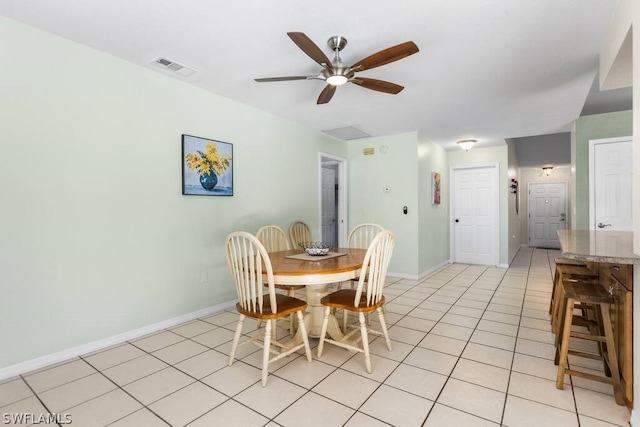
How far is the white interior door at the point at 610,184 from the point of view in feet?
12.4

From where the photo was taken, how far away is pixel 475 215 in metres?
6.06

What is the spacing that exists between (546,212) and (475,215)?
4.50 metres

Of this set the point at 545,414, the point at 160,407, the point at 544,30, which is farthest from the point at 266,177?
the point at 545,414

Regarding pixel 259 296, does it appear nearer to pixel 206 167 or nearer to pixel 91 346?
pixel 91 346

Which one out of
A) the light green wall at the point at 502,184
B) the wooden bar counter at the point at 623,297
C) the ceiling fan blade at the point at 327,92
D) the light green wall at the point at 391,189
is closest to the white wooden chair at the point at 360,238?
the light green wall at the point at 391,189

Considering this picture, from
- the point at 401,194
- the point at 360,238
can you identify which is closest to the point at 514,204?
the point at 401,194

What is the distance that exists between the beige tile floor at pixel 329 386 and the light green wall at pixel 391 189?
208cm

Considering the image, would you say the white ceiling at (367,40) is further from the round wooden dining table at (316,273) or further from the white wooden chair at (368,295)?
the round wooden dining table at (316,273)

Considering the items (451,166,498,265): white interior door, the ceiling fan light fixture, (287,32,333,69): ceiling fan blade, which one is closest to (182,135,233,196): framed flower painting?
the ceiling fan light fixture

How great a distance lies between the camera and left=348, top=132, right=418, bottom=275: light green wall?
4805 mm

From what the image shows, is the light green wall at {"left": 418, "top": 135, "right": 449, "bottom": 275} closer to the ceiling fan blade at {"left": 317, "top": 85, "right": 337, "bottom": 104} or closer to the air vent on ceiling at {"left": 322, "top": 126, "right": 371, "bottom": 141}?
the air vent on ceiling at {"left": 322, "top": 126, "right": 371, "bottom": 141}

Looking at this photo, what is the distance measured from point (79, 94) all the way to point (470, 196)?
6.20m

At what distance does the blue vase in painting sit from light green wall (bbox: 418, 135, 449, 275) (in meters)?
3.13

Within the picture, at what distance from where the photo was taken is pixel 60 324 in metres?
2.23
